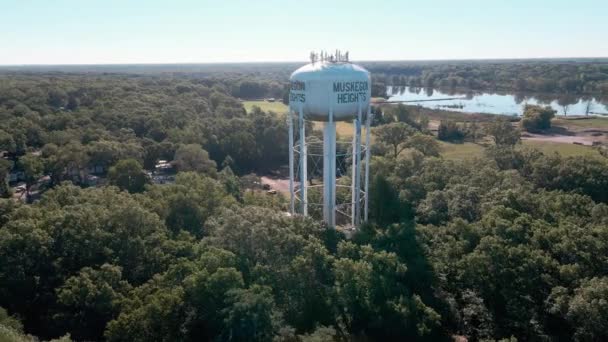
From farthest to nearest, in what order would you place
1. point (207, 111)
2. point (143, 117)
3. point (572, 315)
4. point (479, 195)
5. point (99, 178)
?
point (207, 111) → point (143, 117) → point (99, 178) → point (479, 195) → point (572, 315)

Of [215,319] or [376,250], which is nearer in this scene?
[215,319]

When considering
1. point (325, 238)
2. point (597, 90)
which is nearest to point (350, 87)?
point (325, 238)

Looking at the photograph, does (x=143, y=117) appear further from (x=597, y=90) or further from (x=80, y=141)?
(x=597, y=90)

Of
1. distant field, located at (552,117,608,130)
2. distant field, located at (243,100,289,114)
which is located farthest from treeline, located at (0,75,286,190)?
distant field, located at (552,117,608,130)

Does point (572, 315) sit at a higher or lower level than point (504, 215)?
lower

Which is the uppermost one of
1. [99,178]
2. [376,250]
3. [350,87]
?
[350,87]

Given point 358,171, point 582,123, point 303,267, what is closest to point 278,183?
point 358,171

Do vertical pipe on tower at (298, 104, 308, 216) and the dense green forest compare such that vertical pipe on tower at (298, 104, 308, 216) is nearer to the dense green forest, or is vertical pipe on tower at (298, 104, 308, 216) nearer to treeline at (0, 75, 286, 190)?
the dense green forest
